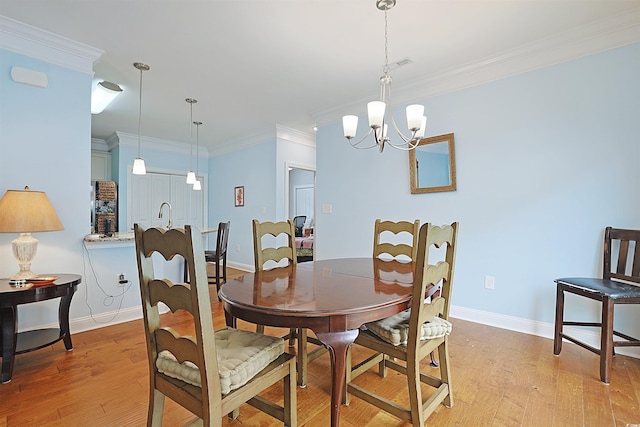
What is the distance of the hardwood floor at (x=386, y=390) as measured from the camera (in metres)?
1.55

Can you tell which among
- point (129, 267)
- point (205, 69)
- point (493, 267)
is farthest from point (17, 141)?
point (493, 267)

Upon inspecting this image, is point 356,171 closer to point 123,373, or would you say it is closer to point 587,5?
point 587,5

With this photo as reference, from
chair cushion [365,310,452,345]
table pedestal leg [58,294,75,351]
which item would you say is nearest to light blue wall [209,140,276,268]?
table pedestal leg [58,294,75,351]

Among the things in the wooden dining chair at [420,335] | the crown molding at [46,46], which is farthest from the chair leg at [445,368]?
the crown molding at [46,46]

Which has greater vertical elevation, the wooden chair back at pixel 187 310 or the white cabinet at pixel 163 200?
the white cabinet at pixel 163 200

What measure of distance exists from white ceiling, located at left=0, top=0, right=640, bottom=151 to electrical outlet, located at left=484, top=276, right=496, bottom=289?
6.14ft

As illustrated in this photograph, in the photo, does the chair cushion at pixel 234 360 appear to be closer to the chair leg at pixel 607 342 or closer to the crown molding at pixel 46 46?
the chair leg at pixel 607 342

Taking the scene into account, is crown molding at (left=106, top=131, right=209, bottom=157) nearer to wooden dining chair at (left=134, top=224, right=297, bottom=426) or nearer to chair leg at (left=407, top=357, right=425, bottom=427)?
wooden dining chair at (left=134, top=224, right=297, bottom=426)

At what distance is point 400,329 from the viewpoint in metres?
1.48

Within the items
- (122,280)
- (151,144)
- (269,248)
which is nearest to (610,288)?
(269,248)

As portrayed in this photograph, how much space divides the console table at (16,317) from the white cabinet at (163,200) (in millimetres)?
3477

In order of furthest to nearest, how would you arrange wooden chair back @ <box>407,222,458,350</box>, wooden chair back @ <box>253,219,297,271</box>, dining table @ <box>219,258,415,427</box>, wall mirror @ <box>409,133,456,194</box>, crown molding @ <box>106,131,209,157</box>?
crown molding @ <box>106,131,209,157</box> → wall mirror @ <box>409,133,456,194</box> → wooden chair back @ <box>253,219,297,271</box> → wooden chair back @ <box>407,222,458,350</box> → dining table @ <box>219,258,415,427</box>

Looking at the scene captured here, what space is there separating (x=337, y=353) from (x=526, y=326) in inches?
89.8

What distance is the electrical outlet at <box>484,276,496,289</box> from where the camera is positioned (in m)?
2.86
